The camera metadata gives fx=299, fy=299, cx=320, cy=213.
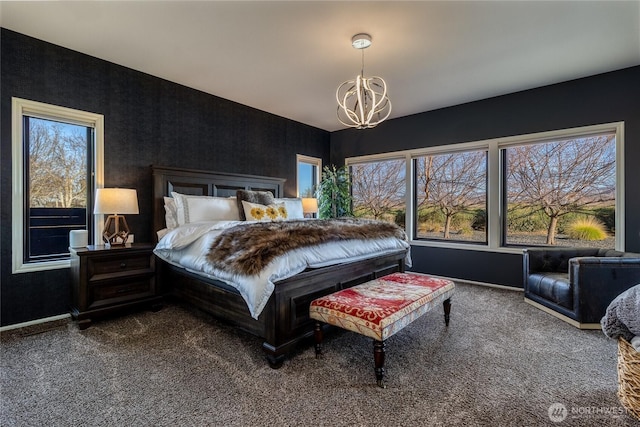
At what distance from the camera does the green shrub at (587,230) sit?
3.70 meters

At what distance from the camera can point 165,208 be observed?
361cm

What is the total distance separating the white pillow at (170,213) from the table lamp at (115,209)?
1.38ft

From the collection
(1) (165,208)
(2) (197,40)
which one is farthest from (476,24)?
(1) (165,208)

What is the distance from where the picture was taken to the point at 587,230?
12.5 ft

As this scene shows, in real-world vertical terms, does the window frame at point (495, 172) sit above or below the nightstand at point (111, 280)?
above

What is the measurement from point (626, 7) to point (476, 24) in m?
1.10

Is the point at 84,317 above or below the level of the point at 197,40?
below

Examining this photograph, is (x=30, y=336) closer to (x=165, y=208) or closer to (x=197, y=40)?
(x=165, y=208)

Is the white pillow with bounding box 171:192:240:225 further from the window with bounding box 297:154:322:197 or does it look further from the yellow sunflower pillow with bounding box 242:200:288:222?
the window with bounding box 297:154:322:197

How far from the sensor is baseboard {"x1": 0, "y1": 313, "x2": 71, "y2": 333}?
2750 millimetres

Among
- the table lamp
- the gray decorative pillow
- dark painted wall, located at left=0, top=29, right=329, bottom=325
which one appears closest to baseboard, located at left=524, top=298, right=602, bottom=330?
the gray decorative pillow

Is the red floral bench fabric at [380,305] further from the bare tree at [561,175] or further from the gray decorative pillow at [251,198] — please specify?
the bare tree at [561,175]

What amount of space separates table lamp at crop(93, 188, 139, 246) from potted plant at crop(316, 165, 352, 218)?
3243mm

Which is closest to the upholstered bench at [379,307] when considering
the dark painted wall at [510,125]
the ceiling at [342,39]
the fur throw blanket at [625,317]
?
the fur throw blanket at [625,317]
